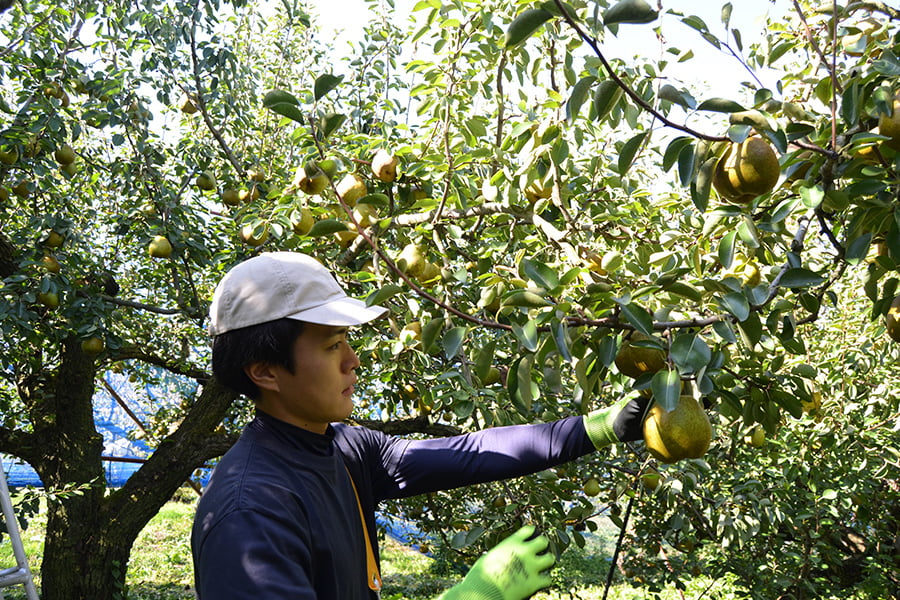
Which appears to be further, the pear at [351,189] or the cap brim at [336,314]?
the pear at [351,189]

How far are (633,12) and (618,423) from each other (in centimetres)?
77

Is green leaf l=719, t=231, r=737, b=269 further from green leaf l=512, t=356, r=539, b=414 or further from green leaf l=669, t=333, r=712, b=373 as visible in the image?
green leaf l=512, t=356, r=539, b=414

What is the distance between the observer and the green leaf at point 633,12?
1.06 meters

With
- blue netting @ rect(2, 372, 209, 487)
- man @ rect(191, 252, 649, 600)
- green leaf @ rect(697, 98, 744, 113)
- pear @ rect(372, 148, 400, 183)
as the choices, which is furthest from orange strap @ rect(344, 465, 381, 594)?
blue netting @ rect(2, 372, 209, 487)

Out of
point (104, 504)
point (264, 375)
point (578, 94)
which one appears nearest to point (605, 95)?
point (578, 94)

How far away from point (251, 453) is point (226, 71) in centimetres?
293

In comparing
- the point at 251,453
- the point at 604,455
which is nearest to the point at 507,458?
the point at 251,453

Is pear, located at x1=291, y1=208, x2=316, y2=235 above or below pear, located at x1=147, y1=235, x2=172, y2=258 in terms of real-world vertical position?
below

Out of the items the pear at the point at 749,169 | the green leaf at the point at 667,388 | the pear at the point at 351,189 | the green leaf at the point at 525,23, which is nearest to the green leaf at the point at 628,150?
the pear at the point at 749,169

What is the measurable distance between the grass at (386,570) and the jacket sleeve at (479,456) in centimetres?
417

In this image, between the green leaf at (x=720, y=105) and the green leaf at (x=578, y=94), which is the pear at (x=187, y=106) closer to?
the green leaf at (x=578, y=94)

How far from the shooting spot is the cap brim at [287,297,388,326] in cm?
126

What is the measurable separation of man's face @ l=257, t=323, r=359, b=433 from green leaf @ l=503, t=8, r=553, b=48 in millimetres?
573

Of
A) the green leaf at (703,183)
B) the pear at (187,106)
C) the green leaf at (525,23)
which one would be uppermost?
the pear at (187,106)
